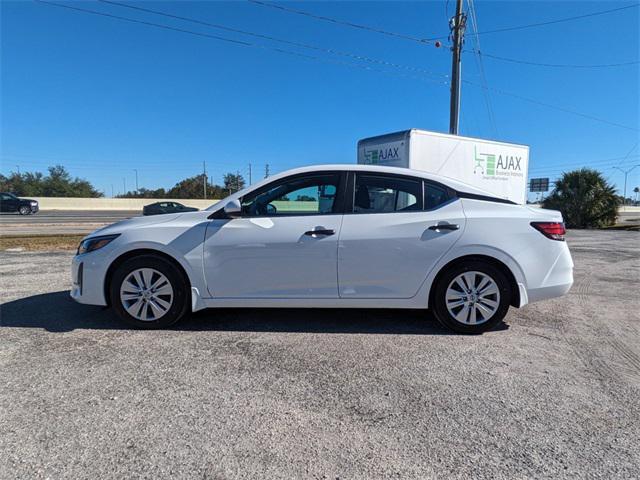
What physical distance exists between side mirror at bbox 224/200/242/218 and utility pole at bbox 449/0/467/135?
12.7 metres

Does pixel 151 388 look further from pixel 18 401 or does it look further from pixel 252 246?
pixel 252 246

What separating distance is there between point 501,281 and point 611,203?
85.3 ft

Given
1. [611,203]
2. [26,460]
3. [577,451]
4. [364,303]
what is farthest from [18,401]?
[611,203]

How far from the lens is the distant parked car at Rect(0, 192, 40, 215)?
30.0 meters

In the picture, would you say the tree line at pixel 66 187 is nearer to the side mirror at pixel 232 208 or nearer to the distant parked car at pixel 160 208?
→ the distant parked car at pixel 160 208

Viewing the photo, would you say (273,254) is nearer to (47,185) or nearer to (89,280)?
(89,280)

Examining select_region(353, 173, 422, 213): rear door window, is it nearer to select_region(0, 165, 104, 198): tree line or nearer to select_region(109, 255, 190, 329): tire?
select_region(109, 255, 190, 329): tire

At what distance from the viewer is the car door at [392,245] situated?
12.4 feet

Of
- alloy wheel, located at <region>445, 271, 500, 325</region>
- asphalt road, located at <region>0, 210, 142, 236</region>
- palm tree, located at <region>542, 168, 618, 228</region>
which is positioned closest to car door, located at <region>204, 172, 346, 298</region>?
alloy wheel, located at <region>445, 271, 500, 325</region>

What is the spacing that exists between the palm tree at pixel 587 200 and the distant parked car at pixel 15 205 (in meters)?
38.1

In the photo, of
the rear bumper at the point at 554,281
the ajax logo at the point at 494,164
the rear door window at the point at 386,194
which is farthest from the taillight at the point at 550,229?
the ajax logo at the point at 494,164

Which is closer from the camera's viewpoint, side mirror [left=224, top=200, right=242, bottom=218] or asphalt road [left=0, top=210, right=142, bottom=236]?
side mirror [left=224, top=200, right=242, bottom=218]

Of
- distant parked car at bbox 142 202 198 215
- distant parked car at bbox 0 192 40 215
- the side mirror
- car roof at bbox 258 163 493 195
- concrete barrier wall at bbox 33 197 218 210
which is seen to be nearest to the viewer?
the side mirror

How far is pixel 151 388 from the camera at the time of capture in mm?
2750
